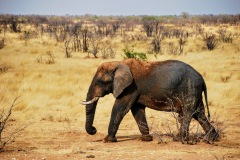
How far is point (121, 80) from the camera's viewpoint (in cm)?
829

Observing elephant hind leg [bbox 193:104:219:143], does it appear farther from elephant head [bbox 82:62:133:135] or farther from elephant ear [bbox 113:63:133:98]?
elephant head [bbox 82:62:133:135]

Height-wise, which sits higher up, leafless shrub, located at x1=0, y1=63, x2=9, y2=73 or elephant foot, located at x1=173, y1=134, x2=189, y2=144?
elephant foot, located at x1=173, y1=134, x2=189, y2=144

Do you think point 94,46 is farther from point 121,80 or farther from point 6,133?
point 121,80

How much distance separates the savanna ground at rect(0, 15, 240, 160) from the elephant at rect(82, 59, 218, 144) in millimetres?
504

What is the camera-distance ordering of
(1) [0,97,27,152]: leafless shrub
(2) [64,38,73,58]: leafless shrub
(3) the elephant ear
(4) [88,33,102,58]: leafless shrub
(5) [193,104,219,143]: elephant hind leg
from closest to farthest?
(1) [0,97,27,152]: leafless shrub < (3) the elephant ear < (5) [193,104,219,143]: elephant hind leg < (2) [64,38,73,58]: leafless shrub < (4) [88,33,102,58]: leafless shrub

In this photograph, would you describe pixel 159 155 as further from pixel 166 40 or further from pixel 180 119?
pixel 166 40

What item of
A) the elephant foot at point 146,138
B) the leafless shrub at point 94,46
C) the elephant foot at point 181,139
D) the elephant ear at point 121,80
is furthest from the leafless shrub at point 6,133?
the leafless shrub at point 94,46

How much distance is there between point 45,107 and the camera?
1331 centimetres

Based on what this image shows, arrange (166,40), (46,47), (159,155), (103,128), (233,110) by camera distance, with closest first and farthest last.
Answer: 1. (159,155)
2. (103,128)
3. (233,110)
4. (46,47)
5. (166,40)

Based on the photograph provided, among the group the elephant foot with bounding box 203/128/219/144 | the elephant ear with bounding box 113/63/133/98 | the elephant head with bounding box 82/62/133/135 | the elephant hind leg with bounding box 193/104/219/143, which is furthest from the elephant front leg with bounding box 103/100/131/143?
the elephant foot with bounding box 203/128/219/144

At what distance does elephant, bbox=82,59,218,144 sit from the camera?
27.4 feet

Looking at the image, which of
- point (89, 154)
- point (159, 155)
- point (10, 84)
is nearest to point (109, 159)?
point (89, 154)

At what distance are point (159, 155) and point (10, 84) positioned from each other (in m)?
10.0

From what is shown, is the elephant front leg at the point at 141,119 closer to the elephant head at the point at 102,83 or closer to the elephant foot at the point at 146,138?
the elephant foot at the point at 146,138
